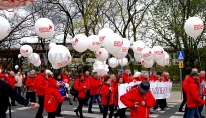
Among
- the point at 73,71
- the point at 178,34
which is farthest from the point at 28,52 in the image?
the point at 73,71

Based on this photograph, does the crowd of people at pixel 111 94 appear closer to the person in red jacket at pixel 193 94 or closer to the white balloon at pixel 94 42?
the person in red jacket at pixel 193 94

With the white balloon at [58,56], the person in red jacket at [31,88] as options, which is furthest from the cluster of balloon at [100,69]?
the white balloon at [58,56]

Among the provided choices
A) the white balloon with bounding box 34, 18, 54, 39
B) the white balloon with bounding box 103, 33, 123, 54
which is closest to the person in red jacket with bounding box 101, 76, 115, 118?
the white balloon with bounding box 103, 33, 123, 54

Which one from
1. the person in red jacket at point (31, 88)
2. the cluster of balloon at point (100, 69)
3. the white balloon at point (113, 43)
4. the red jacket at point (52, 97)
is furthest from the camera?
the cluster of balloon at point (100, 69)

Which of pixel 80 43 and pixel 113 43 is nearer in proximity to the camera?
pixel 113 43

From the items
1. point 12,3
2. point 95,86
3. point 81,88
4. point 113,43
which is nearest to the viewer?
point 12,3

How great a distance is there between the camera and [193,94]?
7824 mm

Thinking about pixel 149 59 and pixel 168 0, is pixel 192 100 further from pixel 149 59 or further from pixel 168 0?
pixel 168 0

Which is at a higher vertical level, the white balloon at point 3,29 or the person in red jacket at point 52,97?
the white balloon at point 3,29

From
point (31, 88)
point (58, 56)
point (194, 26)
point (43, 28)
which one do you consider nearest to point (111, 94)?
point (58, 56)

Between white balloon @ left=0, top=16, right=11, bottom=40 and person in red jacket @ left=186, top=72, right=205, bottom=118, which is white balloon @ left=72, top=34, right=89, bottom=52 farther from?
person in red jacket @ left=186, top=72, right=205, bottom=118

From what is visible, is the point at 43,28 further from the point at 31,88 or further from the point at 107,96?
the point at 31,88

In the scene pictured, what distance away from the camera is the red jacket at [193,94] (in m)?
7.79

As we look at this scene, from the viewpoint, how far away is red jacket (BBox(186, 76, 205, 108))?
779 cm
